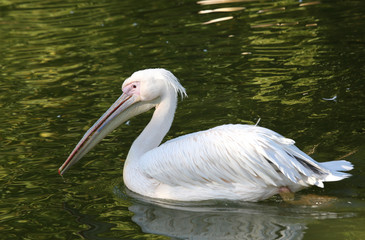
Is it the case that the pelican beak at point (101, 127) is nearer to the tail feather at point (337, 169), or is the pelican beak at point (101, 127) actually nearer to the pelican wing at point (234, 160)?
the pelican wing at point (234, 160)

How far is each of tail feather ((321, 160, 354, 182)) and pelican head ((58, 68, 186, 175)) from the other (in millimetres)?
1356

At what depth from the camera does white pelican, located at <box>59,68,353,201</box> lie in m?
4.79

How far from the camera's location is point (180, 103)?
24.9ft

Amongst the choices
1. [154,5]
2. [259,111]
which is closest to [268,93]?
[259,111]

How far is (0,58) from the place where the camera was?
407 inches

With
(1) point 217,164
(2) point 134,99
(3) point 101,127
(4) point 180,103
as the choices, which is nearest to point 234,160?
(1) point 217,164

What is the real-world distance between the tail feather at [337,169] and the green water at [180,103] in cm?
18

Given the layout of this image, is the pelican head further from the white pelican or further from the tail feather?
the tail feather

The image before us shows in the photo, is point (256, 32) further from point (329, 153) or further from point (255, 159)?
point (255, 159)

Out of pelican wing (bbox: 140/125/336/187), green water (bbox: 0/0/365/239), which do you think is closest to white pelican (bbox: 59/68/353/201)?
pelican wing (bbox: 140/125/336/187)

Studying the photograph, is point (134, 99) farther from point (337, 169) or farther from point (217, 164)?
point (337, 169)

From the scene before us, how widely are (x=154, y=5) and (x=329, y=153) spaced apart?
7.66 metres

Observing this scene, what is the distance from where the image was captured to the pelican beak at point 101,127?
223 inches

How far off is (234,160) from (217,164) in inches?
5.6
